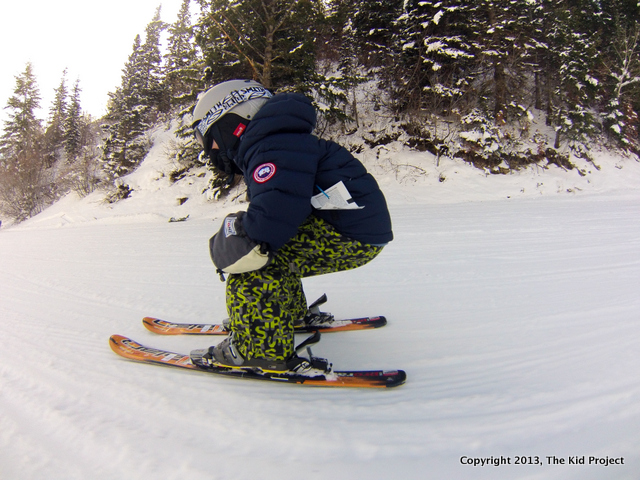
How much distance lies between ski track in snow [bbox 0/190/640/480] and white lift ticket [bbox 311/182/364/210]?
2.60 feet

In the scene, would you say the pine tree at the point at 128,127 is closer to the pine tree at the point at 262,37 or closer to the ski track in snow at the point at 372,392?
the pine tree at the point at 262,37

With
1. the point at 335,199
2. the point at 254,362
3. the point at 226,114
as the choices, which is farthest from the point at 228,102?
the point at 254,362

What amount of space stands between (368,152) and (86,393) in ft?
41.0

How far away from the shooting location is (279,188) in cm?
137

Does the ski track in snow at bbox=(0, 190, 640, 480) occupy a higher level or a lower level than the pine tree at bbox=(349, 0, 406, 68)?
lower

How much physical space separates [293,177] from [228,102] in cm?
58

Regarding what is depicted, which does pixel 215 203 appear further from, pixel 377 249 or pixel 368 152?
pixel 377 249

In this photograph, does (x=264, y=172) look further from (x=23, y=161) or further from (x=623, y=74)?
(x=23, y=161)

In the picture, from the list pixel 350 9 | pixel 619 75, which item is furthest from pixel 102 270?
pixel 619 75

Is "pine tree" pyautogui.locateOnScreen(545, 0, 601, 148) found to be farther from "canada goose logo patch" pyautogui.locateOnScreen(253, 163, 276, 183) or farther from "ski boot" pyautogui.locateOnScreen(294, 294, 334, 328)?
"canada goose logo patch" pyautogui.locateOnScreen(253, 163, 276, 183)

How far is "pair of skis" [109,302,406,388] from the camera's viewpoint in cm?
142

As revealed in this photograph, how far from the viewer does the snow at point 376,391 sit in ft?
3.26

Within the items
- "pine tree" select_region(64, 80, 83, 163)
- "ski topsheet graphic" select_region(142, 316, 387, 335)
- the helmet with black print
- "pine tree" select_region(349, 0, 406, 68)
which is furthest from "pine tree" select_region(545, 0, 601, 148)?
"pine tree" select_region(64, 80, 83, 163)

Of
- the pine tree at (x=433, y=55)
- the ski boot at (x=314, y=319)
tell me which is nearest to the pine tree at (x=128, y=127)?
the pine tree at (x=433, y=55)
